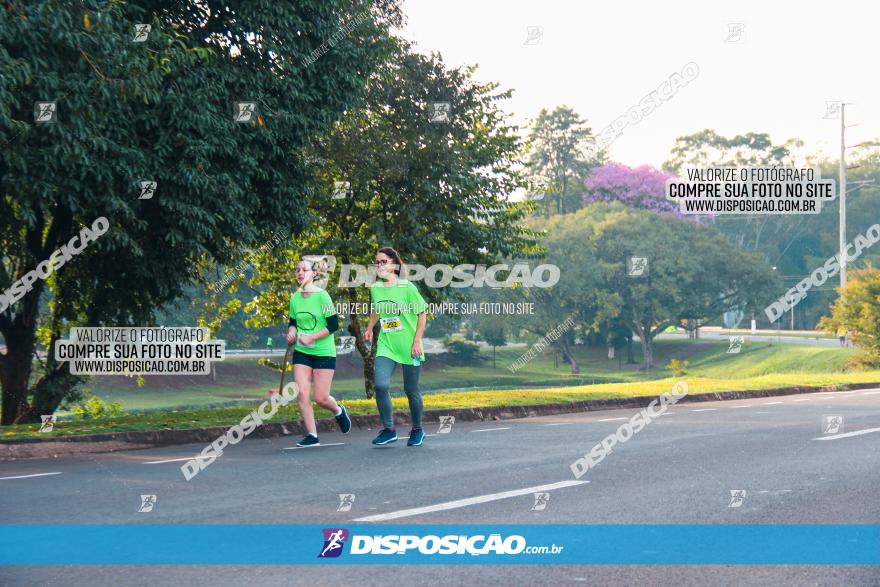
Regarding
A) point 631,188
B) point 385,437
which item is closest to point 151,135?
point 385,437

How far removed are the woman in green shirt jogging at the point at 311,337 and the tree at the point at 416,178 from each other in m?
8.23

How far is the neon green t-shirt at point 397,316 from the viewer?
10961 mm

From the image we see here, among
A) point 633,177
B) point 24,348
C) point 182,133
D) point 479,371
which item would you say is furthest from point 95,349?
point 633,177

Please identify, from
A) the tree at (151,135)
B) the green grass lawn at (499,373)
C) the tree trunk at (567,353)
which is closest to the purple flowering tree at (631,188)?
the green grass lawn at (499,373)

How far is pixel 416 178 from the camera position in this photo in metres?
20.0

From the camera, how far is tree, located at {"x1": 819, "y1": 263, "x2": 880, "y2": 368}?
37.1 m

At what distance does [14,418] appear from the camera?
720 inches

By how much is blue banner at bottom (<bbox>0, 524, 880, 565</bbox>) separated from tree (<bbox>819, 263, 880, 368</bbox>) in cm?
3324

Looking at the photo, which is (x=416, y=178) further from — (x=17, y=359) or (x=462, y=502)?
(x=462, y=502)

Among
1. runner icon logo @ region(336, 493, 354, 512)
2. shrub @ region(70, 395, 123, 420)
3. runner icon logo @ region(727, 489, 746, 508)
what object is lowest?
shrub @ region(70, 395, 123, 420)

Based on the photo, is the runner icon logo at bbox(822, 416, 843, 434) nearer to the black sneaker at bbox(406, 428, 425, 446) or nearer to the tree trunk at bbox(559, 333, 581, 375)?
the black sneaker at bbox(406, 428, 425, 446)

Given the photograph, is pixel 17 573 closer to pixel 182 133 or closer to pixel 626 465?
pixel 626 465

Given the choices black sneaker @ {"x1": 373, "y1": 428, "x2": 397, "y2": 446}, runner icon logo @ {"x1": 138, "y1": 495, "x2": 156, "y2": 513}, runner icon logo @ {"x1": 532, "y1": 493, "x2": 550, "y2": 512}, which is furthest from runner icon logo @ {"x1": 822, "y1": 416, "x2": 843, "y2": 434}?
runner icon logo @ {"x1": 138, "y1": 495, "x2": 156, "y2": 513}

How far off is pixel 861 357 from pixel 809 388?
13780 mm
